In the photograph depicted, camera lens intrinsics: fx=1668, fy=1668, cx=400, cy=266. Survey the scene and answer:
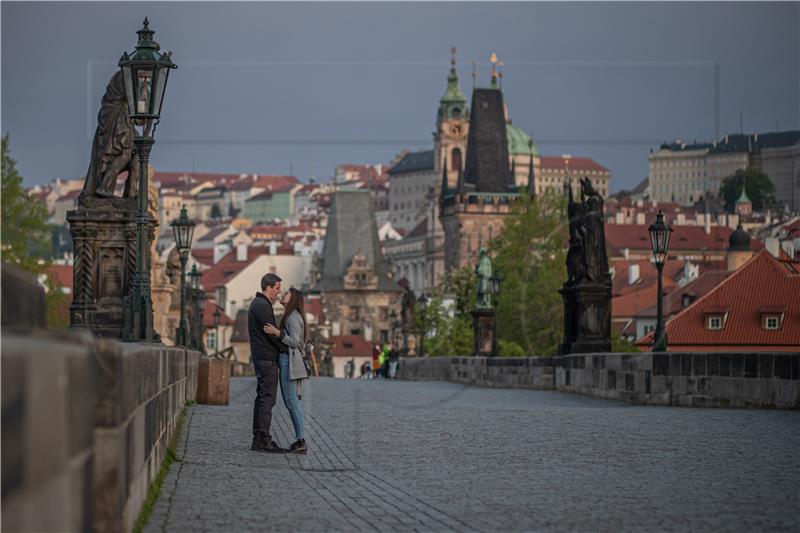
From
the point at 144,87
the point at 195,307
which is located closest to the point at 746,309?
the point at 195,307

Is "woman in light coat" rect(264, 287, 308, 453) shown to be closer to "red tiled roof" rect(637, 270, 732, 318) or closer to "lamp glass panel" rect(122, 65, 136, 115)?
"lamp glass panel" rect(122, 65, 136, 115)

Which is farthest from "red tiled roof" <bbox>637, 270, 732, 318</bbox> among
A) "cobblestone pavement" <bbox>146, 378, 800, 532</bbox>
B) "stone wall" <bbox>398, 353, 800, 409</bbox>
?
"cobblestone pavement" <bbox>146, 378, 800, 532</bbox>

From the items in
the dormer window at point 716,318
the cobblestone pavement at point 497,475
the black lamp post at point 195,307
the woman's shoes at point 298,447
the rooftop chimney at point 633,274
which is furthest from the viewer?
the rooftop chimney at point 633,274

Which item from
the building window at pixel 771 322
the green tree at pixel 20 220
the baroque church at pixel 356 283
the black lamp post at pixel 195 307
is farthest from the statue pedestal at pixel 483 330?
the baroque church at pixel 356 283

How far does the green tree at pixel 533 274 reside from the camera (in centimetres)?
9494

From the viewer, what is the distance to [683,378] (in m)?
22.0

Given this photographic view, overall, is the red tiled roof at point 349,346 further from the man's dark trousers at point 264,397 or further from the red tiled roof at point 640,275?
the man's dark trousers at point 264,397

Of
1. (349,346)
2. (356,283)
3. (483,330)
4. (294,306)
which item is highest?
(356,283)

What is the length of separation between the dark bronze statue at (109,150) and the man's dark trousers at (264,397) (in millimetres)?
6362

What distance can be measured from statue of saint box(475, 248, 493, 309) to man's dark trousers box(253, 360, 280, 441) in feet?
121

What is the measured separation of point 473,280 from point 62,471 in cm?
10493

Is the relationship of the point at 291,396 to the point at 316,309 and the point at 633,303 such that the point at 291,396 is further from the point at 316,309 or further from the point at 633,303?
the point at 316,309

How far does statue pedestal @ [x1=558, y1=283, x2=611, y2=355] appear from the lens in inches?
1152

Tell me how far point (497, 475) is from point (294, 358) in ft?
9.67
